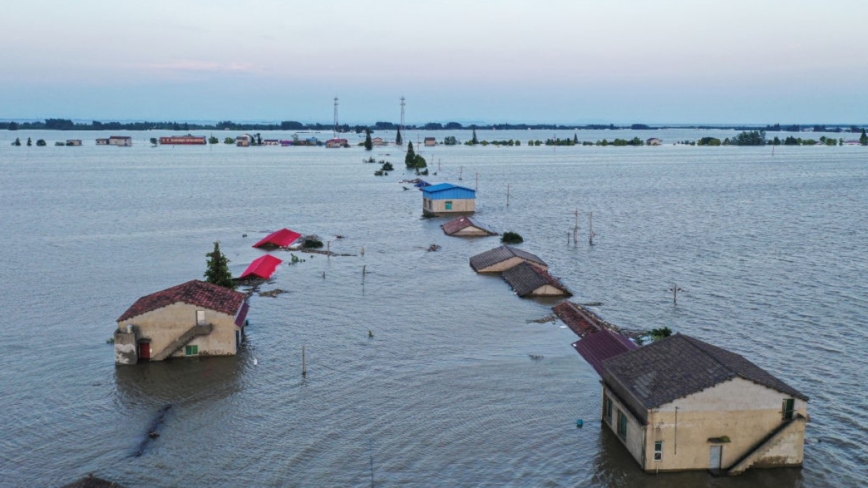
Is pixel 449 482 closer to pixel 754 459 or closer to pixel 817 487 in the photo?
pixel 754 459

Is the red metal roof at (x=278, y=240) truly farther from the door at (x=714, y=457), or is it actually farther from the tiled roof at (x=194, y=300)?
the door at (x=714, y=457)

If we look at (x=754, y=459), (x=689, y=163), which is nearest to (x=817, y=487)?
(x=754, y=459)

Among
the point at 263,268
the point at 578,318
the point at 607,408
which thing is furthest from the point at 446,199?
the point at 607,408

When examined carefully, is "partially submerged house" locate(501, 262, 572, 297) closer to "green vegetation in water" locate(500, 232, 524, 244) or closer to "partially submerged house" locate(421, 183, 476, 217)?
"green vegetation in water" locate(500, 232, 524, 244)

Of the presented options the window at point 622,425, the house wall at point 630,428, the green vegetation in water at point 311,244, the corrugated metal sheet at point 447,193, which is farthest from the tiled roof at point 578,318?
the corrugated metal sheet at point 447,193

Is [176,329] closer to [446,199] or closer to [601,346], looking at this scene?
[601,346]
